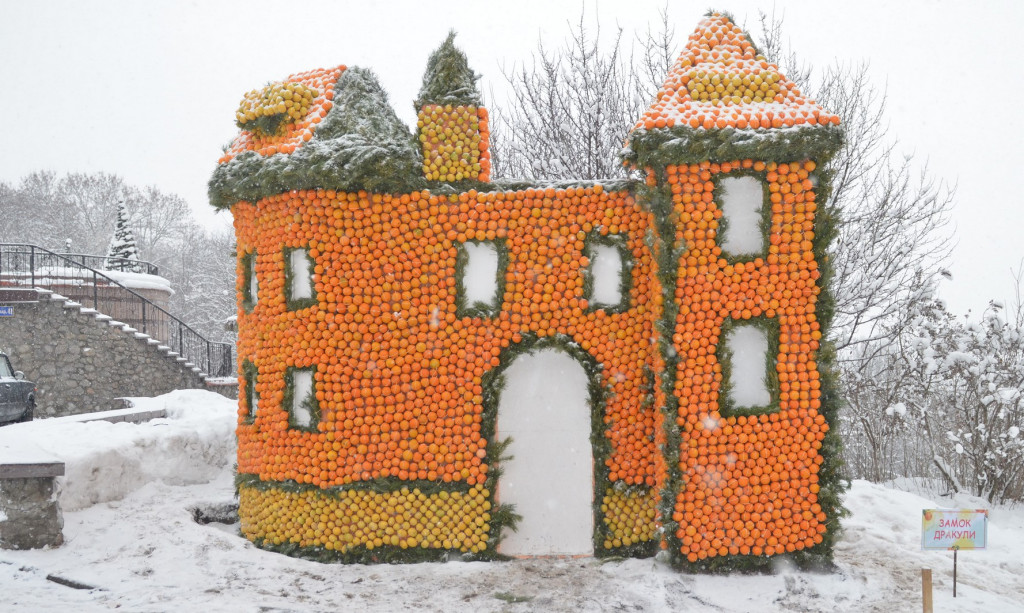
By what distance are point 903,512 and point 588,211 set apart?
19.5ft

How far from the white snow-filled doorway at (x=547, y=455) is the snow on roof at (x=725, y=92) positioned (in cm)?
285

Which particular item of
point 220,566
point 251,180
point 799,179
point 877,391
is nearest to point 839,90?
point 877,391

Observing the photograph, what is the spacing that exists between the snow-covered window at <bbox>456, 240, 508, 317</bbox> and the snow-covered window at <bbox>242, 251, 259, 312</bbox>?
256 centimetres

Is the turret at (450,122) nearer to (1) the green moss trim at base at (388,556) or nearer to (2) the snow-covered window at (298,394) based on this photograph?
(2) the snow-covered window at (298,394)

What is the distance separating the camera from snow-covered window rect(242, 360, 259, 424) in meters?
8.36

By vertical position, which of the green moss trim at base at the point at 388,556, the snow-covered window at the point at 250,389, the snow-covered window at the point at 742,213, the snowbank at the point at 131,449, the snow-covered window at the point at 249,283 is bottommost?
the green moss trim at base at the point at 388,556

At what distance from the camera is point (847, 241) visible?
14203mm

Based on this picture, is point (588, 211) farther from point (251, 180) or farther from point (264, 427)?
point (264, 427)

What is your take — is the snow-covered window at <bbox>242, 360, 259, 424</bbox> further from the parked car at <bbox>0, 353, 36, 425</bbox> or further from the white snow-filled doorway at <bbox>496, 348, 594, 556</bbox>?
the parked car at <bbox>0, 353, 36, 425</bbox>

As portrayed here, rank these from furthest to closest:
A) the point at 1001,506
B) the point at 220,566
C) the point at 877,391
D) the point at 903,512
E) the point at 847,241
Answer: the point at 847,241
the point at 877,391
the point at 1001,506
the point at 903,512
the point at 220,566

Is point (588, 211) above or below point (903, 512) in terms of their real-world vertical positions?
above

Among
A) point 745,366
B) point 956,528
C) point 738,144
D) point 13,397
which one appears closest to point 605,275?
point 745,366

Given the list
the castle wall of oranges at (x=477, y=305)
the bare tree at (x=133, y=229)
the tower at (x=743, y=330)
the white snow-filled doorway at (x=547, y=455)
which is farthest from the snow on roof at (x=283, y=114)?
the bare tree at (x=133, y=229)

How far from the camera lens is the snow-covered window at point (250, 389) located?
836cm
